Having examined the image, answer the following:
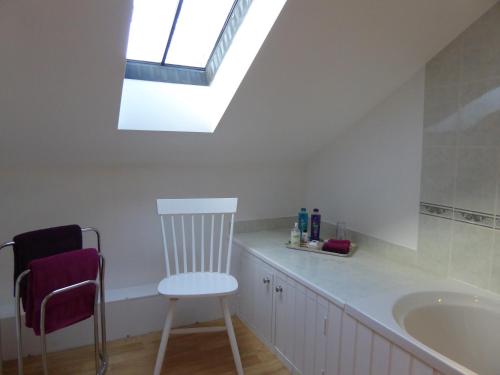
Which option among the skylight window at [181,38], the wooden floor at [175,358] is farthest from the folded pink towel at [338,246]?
the skylight window at [181,38]

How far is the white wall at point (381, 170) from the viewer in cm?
231

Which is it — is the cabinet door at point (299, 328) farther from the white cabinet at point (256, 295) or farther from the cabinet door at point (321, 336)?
the white cabinet at point (256, 295)

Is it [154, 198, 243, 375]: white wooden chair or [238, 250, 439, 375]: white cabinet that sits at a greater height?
[154, 198, 243, 375]: white wooden chair

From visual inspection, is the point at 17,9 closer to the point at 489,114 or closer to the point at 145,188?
the point at 145,188

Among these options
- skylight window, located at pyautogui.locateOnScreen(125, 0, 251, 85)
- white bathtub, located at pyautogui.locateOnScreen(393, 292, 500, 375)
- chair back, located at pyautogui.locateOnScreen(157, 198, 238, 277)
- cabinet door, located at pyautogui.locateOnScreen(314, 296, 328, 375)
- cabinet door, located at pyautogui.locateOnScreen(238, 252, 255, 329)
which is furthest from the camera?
cabinet door, located at pyautogui.locateOnScreen(238, 252, 255, 329)

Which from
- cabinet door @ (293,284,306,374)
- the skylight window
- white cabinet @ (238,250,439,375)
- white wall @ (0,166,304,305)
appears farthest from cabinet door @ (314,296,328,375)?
the skylight window

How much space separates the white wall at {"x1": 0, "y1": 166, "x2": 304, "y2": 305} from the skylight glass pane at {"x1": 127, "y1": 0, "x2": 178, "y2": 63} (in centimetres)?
76

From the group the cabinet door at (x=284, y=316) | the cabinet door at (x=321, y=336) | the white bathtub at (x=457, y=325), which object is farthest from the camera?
the cabinet door at (x=284, y=316)

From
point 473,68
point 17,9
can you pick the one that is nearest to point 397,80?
point 473,68

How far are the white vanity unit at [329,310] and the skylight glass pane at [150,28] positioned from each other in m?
1.36

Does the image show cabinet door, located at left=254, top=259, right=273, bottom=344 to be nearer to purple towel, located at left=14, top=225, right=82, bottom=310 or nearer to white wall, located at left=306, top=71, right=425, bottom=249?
→ white wall, located at left=306, top=71, right=425, bottom=249

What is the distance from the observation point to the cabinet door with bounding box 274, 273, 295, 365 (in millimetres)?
2252

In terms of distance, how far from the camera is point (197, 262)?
296 cm

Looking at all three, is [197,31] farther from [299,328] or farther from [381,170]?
[299,328]
